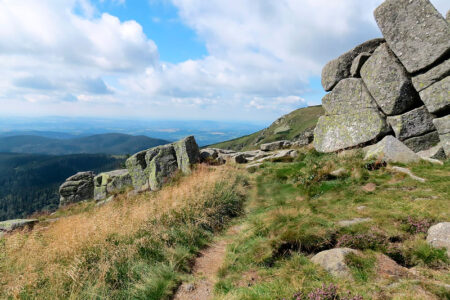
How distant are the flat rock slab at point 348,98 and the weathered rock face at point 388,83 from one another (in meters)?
0.57

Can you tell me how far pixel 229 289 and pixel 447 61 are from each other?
1969 centimetres

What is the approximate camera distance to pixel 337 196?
12.6 m

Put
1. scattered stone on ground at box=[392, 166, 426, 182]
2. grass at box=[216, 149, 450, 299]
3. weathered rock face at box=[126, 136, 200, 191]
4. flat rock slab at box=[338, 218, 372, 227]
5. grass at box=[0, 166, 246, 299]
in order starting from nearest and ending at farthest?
grass at box=[216, 149, 450, 299] < grass at box=[0, 166, 246, 299] < flat rock slab at box=[338, 218, 372, 227] < scattered stone on ground at box=[392, 166, 426, 182] < weathered rock face at box=[126, 136, 200, 191]

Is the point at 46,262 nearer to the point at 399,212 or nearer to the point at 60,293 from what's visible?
the point at 60,293

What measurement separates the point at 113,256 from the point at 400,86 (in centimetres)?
2105

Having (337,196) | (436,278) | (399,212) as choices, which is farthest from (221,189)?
(436,278)

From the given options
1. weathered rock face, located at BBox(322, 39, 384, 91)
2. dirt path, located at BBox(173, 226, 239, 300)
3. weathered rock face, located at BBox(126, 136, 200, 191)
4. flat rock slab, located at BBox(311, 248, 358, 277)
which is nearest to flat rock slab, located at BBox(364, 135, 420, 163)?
weathered rock face, located at BBox(322, 39, 384, 91)

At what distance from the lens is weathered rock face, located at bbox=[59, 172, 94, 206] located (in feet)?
144

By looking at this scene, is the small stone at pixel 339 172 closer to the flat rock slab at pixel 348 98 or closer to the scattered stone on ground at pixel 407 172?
the scattered stone on ground at pixel 407 172

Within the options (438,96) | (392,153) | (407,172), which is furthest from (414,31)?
(407,172)

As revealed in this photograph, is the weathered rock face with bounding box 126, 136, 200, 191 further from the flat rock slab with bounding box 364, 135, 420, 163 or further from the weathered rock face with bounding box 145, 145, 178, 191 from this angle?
the flat rock slab with bounding box 364, 135, 420, 163

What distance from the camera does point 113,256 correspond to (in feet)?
27.0

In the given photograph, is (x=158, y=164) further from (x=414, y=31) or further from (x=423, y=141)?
(x=414, y=31)

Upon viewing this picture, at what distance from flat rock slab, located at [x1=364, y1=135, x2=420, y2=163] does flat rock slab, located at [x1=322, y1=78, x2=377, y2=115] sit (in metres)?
4.34
